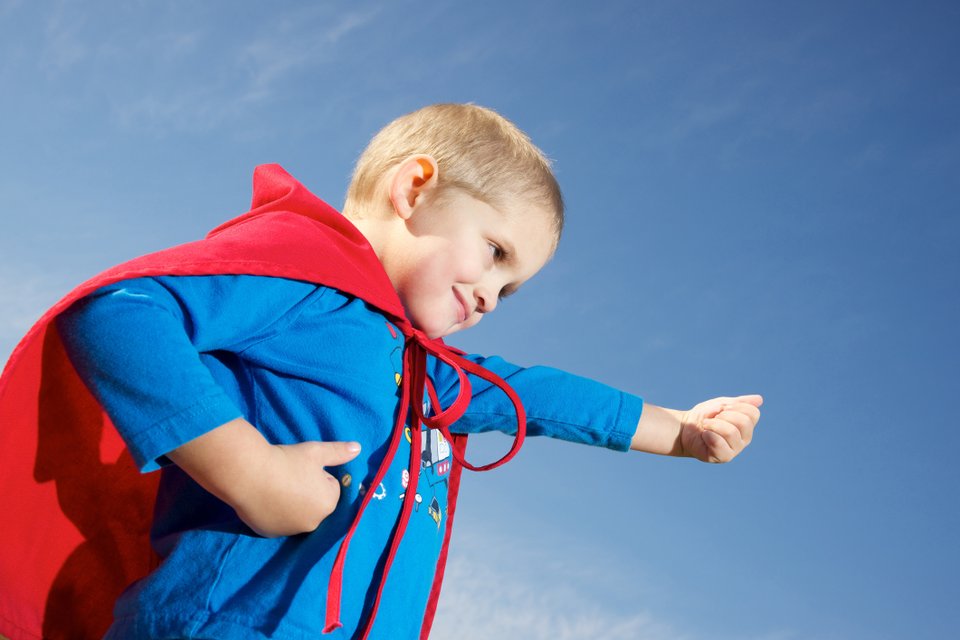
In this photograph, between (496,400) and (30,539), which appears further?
(496,400)

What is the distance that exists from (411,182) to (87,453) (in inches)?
34.5

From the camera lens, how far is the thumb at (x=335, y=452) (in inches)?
62.3

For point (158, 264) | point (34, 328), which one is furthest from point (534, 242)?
point (34, 328)

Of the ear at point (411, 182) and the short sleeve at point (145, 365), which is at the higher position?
the ear at point (411, 182)

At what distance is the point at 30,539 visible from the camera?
1.76 meters

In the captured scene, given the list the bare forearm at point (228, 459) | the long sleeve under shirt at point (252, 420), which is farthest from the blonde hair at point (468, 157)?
the bare forearm at point (228, 459)

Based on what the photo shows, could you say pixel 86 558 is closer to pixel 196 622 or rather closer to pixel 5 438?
pixel 5 438

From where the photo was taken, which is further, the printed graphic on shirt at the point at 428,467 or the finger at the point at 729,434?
the finger at the point at 729,434

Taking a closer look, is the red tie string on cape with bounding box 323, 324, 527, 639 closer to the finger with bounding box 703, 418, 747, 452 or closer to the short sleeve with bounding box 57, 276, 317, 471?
the short sleeve with bounding box 57, 276, 317, 471

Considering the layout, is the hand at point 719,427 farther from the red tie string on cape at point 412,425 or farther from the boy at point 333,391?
the red tie string on cape at point 412,425

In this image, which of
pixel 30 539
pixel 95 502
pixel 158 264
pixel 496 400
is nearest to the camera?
pixel 158 264

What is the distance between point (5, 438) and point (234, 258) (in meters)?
0.51

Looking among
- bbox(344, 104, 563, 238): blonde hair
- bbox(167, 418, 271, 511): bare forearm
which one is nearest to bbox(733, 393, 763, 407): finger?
bbox(344, 104, 563, 238): blonde hair

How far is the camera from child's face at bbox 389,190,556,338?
2.06m
